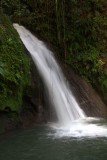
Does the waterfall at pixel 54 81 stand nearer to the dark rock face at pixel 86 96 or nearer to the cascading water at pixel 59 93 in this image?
the cascading water at pixel 59 93

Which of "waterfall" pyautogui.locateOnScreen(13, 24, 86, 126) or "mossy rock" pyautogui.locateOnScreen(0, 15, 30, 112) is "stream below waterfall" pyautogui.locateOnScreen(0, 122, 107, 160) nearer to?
"mossy rock" pyautogui.locateOnScreen(0, 15, 30, 112)

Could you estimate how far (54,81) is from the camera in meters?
11.1

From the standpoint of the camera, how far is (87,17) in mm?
13391

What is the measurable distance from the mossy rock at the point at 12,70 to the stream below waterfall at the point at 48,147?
30.5 inches

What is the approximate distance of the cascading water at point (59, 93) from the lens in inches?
385

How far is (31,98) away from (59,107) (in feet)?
3.23

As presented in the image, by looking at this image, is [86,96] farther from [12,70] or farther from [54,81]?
[12,70]

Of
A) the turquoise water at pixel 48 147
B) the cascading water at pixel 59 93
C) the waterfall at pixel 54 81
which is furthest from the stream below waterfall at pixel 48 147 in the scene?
the waterfall at pixel 54 81

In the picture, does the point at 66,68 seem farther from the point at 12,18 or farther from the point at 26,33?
the point at 12,18

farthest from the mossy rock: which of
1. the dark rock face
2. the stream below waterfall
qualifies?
the dark rock face

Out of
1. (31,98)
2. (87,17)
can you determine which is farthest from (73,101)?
(87,17)

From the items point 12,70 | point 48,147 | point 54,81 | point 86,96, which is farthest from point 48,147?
point 86,96

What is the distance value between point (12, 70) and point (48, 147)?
2318mm

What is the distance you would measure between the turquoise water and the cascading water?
0.84 metres
